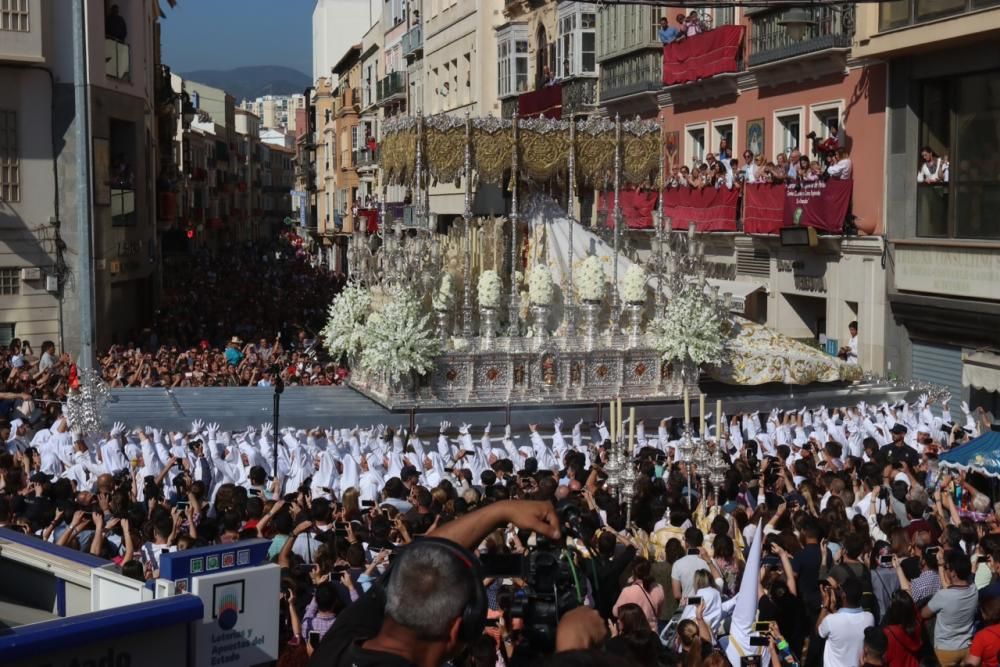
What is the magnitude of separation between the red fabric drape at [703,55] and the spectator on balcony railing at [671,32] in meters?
0.11

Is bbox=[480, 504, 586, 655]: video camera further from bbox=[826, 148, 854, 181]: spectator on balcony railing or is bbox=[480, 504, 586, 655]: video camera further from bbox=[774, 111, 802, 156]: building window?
bbox=[774, 111, 802, 156]: building window

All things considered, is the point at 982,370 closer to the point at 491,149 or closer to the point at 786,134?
the point at 786,134

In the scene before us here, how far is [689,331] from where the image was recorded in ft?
65.4

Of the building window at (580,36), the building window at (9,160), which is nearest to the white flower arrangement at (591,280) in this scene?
the building window at (9,160)

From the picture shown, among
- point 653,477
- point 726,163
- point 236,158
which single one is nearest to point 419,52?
point 726,163

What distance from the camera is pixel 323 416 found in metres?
18.2

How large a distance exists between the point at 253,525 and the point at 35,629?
686 centimetres

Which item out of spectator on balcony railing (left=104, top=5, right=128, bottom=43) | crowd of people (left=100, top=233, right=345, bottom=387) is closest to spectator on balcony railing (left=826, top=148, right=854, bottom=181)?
crowd of people (left=100, top=233, right=345, bottom=387)

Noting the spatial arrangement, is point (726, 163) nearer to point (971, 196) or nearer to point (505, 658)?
point (971, 196)

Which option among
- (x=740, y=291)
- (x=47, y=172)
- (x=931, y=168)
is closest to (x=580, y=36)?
(x=740, y=291)

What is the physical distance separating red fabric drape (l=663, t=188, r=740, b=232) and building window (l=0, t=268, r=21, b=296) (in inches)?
475

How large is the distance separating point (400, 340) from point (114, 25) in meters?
14.3

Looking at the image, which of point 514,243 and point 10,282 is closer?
point 514,243

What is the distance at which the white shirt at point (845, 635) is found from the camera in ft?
27.5
